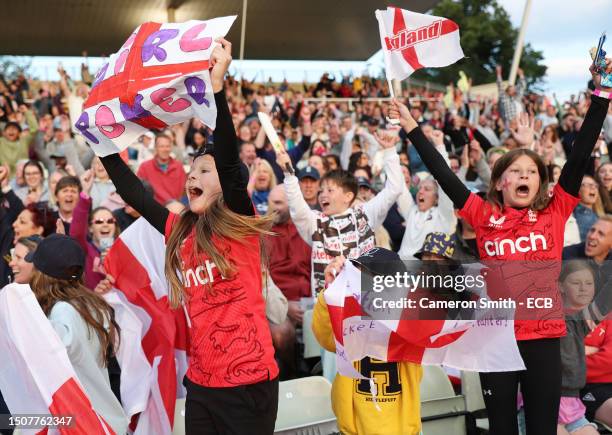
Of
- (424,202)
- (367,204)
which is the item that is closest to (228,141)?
(367,204)

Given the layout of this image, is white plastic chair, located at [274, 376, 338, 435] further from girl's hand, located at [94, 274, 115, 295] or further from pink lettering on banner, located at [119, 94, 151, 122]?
pink lettering on banner, located at [119, 94, 151, 122]

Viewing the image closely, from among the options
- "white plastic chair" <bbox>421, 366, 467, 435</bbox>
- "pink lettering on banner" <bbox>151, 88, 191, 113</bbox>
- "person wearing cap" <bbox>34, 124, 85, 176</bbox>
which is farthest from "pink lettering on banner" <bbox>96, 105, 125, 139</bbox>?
"person wearing cap" <bbox>34, 124, 85, 176</bbox>

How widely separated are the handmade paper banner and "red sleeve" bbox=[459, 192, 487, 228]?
4.91 feet

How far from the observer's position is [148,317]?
165 inches

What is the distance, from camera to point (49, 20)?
72.5 feet

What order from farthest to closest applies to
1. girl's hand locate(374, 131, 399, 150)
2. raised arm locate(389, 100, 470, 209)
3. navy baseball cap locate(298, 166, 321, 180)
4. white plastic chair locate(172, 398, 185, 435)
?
1. navy baseball cap locate(298, 166, 321, 180)
2. girl's hand locate(374, 131, 399, 150)
3. white plastic chair locate(172, 398, 185, 435)
4. raised arm locate(389, 100, 470, 209)

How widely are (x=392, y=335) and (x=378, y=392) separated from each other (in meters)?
0.30

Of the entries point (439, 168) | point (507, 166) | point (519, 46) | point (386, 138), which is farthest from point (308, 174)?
point (519, 46)

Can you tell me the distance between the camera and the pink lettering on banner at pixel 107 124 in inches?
125

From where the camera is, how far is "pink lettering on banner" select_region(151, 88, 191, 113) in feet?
9.86

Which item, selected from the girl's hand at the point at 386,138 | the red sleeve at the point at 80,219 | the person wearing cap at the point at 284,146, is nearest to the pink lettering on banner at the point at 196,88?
the red sleeve at the point at 80,219

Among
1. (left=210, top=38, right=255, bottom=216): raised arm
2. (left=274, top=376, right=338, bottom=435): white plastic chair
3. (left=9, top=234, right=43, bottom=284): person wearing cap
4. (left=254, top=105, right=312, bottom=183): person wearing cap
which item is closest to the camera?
(left=210, top=38, right=255, bottom=216): raised arm

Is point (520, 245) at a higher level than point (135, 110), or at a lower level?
lower

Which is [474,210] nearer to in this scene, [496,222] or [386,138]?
[496,222]
